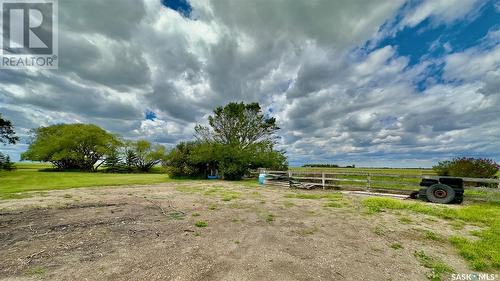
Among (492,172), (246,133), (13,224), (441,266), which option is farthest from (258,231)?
(246,133)

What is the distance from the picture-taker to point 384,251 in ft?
15.3

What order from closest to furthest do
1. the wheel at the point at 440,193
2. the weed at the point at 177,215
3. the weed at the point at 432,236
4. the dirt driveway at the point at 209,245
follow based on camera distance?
the dirt driveway at the point at 209,245 < the weed at the point at 432,236 < the weed at the point at 177,215 < the wheel at the point at 440,193

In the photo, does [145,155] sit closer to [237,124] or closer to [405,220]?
[237,124]

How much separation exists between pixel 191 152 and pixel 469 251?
24668mm

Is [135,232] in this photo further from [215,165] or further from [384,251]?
[215,165]

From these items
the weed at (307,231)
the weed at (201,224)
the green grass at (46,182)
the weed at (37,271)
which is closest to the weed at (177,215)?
the weed at (201,224)

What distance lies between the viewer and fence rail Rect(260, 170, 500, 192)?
492 inches

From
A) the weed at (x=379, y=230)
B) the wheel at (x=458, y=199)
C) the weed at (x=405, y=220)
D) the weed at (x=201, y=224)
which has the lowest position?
the wheel at (x=458, y=199)

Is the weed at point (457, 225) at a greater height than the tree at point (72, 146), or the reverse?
the tree at point (72, 146)

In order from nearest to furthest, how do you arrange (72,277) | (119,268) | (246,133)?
1. (72,277)
2. (119,268)
3. (246,133)

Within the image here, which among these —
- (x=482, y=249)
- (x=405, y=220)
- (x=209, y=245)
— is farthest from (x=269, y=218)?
(x=482, y=249)

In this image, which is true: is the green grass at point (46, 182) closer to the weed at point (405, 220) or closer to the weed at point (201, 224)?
the weed at point (201, 224)

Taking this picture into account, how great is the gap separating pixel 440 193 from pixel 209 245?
38.4 ft

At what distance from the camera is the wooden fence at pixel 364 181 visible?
1255 cm
